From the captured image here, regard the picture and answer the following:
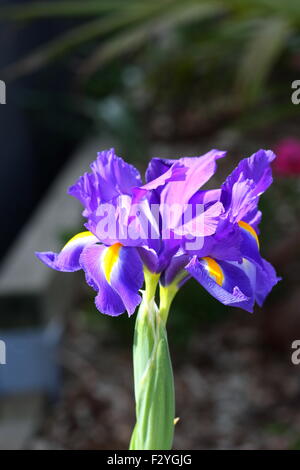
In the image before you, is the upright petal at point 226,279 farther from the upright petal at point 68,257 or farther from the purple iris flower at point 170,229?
the upright petal at point 68,257

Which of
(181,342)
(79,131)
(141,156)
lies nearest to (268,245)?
(181,342)

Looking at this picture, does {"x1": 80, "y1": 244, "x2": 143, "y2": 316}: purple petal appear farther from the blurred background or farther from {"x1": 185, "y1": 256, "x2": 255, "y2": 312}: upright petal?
the blurred background

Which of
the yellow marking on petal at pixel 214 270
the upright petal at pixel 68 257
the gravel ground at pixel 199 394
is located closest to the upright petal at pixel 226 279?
the yellow marking on petal at pixel 214 270

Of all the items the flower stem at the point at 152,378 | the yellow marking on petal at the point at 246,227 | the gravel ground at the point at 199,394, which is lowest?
the gravel ground at the point at 199,394

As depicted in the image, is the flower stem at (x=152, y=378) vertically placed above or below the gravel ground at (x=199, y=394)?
above

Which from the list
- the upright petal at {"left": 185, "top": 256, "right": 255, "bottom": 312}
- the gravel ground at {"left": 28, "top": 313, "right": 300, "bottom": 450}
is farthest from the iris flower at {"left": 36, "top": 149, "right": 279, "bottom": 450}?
the gravel ground at {"left": 28, "top": 313, "right": 300, "bottom": 450}

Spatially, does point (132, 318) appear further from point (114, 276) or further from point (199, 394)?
point (114, 276)
